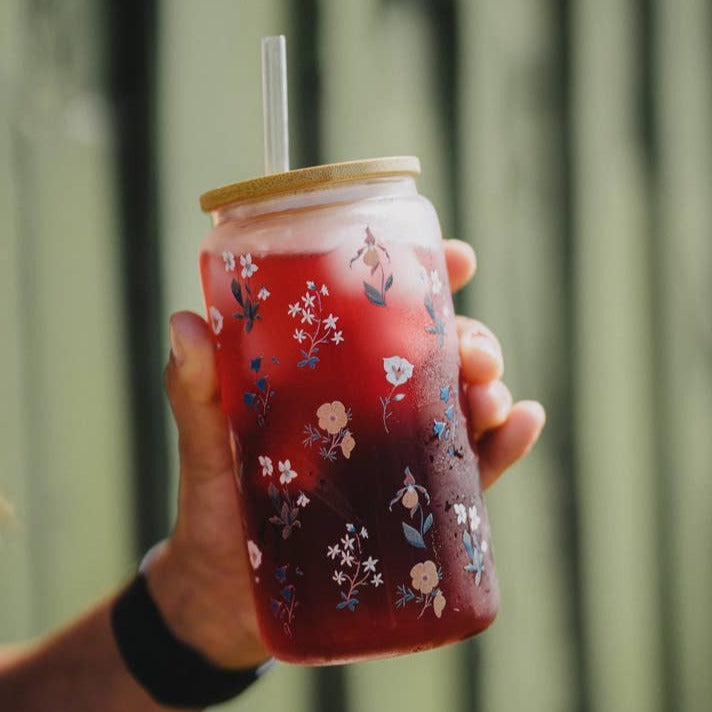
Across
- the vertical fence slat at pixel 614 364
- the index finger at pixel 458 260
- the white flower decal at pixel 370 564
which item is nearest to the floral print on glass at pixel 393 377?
the white flower decal at pixel 370 564

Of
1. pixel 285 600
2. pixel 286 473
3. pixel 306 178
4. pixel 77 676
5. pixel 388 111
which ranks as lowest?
pixel 77 676

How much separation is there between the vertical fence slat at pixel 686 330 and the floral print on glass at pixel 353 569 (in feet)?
3.66

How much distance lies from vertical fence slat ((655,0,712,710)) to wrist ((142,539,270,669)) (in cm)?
93

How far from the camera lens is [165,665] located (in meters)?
1.17

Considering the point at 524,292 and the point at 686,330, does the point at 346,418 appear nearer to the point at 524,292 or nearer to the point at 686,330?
the point at 524,292

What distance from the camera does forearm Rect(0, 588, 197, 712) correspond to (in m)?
1.19

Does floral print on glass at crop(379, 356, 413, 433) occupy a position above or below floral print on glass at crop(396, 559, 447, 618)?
above

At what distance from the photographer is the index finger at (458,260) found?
1173 mm

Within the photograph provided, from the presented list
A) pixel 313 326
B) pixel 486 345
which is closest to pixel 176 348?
pixel 313 326

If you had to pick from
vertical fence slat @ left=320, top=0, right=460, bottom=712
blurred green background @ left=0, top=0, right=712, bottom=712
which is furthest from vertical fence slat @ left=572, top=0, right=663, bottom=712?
vertical fence slat @ left=320, top=0, right=460, bottom=712

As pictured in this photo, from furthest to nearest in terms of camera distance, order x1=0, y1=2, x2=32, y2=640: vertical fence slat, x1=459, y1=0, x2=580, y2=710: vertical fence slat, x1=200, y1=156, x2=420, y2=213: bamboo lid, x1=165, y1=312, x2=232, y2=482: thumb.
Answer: x1=459, y1=0, x2=580, y2=710: vertical fence slat → x1=0, y1=2, x2=32, y2=640: vertical fence slat → x1=165, y1=312, x2=232, y2=482: thumb → x1=200, y1=156, x2=420, y2=213: bamboo lid

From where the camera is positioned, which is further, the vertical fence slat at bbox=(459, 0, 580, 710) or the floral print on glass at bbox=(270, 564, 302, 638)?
the vertical fence slat at bbox=(459, 0, 580, 710)

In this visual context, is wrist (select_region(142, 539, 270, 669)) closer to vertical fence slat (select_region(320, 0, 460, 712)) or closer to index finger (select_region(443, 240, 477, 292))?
index finger (select_region(443, 240, 477, 292))

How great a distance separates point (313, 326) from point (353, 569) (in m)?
0.19
